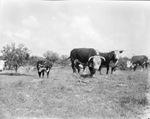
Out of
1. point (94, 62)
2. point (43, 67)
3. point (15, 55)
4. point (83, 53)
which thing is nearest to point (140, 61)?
point (83, 53)

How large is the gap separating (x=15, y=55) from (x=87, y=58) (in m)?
11.8

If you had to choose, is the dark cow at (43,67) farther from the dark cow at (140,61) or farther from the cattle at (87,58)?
the dark cow at (140,61)

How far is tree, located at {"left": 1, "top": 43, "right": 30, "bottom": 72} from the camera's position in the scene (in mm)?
21281

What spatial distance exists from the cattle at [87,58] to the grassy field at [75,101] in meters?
2.44

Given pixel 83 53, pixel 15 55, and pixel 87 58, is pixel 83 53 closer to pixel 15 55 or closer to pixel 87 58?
pixel 87 58

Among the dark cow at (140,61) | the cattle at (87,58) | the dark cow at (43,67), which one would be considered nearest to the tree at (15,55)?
the dark cow at (43,67)

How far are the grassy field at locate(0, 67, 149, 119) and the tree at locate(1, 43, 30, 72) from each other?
13.2 m

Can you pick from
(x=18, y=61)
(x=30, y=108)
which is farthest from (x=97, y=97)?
(x=18, y=61)

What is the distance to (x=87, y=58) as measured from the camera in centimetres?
1207

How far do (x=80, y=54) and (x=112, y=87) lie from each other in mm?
5028

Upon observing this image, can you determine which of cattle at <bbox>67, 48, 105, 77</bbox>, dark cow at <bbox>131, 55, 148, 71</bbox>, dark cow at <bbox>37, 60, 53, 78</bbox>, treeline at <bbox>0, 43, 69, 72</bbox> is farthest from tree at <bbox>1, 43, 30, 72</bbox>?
dark cow at <bbox>131, 55, 148, 71</bbox>

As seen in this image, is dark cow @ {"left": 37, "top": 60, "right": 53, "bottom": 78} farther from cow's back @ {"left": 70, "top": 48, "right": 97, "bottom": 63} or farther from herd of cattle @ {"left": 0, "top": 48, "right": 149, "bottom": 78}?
cow's back @ {"left": 70, "top": 48, "right": 97, "bottom": 63}

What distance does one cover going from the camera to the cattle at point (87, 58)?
1108cm

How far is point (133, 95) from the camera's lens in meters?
6.76
